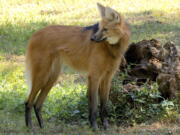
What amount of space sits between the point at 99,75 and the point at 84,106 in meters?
0.90

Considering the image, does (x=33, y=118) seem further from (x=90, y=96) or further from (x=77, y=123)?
(x=90, y=96)

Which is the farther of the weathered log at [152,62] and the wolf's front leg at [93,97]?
the weathered log at [152,62]

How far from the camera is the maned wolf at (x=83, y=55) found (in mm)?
5777

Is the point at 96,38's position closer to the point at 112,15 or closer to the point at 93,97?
the point at 112,15

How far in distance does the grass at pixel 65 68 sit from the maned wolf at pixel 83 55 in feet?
1.24

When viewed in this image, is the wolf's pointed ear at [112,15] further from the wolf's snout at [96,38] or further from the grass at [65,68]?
the grass at [65,68]

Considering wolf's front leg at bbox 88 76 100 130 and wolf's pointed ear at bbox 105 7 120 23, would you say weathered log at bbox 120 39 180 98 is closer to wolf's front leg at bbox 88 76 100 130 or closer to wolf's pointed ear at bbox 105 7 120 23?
wolf's front leg at bbox 88 76 100 130

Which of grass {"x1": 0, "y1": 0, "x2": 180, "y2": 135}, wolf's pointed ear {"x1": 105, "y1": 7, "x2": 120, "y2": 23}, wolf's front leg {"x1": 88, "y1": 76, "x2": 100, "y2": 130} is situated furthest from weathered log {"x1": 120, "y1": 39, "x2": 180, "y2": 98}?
wolf's pointed ear {"x1": 105, "y1": 7, "x2": 120, "y2": 23}

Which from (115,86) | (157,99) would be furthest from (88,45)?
(157,99)

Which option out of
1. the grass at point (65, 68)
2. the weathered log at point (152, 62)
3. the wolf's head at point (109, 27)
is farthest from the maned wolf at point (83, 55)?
the weathered log at point (152, 62)

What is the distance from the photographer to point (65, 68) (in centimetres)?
786

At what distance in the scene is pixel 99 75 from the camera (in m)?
5.88

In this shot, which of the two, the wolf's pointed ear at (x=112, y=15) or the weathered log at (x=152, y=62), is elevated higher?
the wolf's pointed ear at (x=112, y=15)

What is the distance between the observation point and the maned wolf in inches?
227
